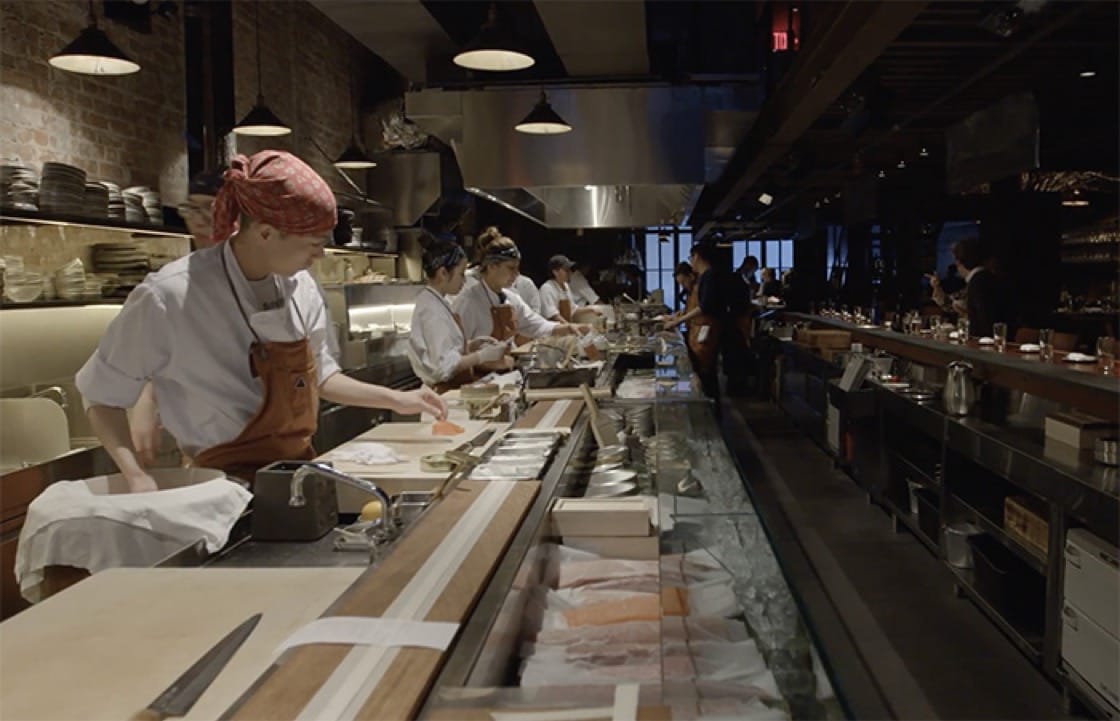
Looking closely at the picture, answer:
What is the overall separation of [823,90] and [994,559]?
2.63 metres

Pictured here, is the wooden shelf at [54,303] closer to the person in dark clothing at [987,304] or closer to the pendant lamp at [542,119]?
the pendant lamp at [542,119]

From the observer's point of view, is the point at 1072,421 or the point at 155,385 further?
the point at 1072,421

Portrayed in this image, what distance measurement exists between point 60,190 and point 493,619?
3.89 m

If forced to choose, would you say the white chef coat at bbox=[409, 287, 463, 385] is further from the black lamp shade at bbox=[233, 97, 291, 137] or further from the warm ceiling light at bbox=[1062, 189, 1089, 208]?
the warm ceiling light at bbox=[1062, 189, 1089, 208]

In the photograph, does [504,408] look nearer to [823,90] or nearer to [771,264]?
[823,90]

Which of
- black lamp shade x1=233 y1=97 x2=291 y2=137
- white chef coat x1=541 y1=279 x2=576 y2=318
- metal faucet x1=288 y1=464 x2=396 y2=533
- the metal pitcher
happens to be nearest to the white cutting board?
metal faucet x1=288 y1=464 x2=396 y2=533

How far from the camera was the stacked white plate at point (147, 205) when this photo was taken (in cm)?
475

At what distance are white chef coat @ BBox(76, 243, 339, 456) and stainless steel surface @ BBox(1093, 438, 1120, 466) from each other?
295 cm

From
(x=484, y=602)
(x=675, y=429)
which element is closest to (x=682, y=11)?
(x=675, y=429)

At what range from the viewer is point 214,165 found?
6117mm

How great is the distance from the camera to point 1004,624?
372 cm

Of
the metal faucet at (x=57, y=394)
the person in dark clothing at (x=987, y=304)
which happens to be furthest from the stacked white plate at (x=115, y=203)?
the person in dark clothing at (x=987, y=304)

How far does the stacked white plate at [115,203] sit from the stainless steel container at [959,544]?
15.4ft

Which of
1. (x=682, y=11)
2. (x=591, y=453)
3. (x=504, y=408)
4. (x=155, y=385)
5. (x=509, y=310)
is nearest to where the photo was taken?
(x=155, y=385)
